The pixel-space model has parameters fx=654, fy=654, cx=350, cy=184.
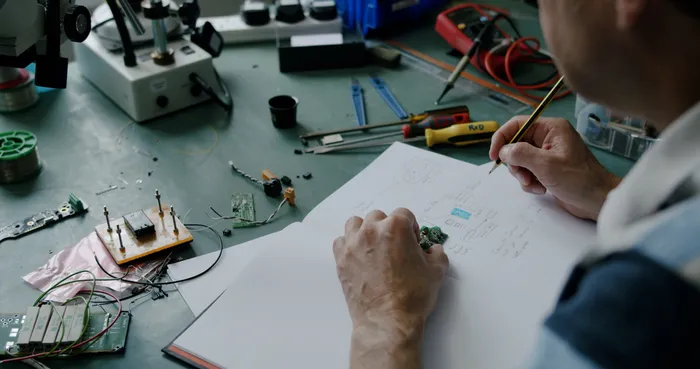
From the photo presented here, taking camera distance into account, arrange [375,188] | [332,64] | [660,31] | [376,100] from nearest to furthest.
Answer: [660,31], [375,188], [376,100], [332,64]

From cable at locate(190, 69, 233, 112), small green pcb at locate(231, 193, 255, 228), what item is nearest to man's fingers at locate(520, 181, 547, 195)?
small green pcb at locate(231, 193, 255, 228)

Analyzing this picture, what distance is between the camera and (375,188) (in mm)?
1254

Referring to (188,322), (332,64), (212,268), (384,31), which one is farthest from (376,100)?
(188,322)

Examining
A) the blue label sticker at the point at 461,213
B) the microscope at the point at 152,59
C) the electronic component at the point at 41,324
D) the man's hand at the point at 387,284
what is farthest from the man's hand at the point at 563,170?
the electronic component at the point at 41,324

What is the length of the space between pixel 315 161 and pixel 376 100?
30 cm

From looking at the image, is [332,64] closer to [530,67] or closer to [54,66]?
[530,67]

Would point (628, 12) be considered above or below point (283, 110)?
above

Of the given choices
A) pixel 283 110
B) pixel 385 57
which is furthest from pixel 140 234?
pixel 385 57

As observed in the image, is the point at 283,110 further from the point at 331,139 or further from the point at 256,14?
the point at 256,14

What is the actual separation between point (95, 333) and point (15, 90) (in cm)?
79

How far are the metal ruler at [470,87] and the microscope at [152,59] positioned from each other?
1.64 ft

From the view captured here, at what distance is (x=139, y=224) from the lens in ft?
3.73

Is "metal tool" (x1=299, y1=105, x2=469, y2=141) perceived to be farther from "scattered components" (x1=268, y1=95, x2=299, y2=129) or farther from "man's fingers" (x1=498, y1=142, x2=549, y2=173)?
"man's fingers" (x1=498, y1=142, x2=549, y2=173)

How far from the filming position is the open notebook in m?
0.91
